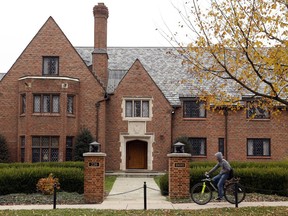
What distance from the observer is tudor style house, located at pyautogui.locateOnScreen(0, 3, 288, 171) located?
90.1 feet

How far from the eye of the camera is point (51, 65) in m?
28.6

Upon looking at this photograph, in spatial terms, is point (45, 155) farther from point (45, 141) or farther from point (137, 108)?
point (137, 108)

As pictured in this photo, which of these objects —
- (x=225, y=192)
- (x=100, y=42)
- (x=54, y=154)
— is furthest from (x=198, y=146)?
(x=225, y=192)

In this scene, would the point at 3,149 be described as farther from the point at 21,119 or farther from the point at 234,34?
the point at 234,34

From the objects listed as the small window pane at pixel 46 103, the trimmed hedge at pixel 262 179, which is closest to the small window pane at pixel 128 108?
the small window pane at pixel 46 103

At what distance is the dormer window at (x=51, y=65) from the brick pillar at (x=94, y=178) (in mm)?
12824

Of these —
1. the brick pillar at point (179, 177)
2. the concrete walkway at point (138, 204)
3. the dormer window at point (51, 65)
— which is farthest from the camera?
the dormer window at point (51, 65)

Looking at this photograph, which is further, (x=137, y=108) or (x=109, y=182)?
(x=137, y=108)

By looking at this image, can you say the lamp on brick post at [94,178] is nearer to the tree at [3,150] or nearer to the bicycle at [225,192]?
the bicycle at [225,192]

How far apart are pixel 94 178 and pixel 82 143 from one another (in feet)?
35.8

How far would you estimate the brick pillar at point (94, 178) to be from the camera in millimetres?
16641

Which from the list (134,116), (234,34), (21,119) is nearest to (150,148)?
(134,116)

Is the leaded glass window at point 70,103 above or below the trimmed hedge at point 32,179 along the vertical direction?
above

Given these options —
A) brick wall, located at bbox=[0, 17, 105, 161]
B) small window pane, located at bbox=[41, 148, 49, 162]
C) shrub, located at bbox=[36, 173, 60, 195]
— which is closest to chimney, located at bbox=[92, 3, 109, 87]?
brick wall, located at bbox=[0, 17, 105, 161]
